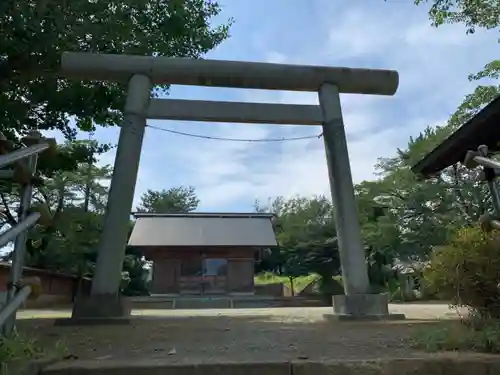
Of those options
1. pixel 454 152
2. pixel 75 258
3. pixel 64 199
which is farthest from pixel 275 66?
pixel 64 199

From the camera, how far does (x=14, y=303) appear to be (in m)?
2.18

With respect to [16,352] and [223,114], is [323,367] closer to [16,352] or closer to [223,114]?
[16,352]

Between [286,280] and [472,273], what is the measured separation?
26.0 meters

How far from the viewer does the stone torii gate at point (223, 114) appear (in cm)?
545

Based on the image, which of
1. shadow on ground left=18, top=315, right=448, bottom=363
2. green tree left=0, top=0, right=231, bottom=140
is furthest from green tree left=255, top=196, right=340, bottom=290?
shadow on ground left=18, top=315, right=448, bottom=363

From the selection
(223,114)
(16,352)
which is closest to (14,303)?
(16,352)

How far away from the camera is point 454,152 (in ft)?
17.0

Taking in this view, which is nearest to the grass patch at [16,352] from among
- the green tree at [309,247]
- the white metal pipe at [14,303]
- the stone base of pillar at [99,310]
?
the white metal pipe at [14,303]

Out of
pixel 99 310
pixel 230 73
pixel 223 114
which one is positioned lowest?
pixel 99 310

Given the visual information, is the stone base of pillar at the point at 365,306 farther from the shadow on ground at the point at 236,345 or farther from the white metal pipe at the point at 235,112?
the white metal pipe at the point at 235,112

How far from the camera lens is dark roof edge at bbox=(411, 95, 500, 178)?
14.1 feet

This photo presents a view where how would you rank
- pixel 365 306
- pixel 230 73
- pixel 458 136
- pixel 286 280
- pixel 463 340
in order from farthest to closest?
1. pixel 286 280
2. pixel 230 73
3. pixel 365 306
4. pixel 458 136
5. pixel 463 340

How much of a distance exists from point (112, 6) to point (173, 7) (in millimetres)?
904

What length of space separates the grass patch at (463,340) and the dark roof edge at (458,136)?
2329mm
